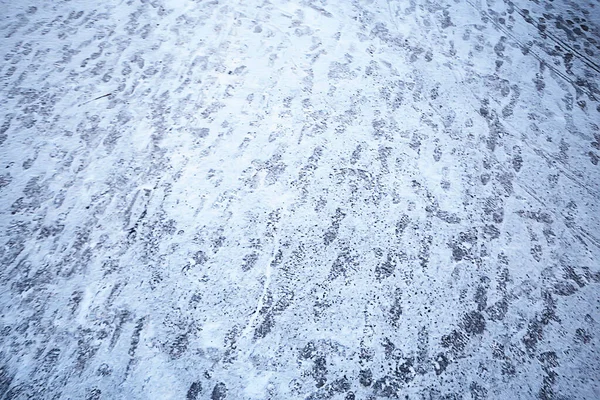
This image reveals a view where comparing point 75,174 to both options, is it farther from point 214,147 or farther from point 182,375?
point 182,375

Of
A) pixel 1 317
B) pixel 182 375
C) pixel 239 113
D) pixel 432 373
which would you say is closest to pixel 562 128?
pixel 432 373

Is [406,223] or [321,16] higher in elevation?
[321,16]

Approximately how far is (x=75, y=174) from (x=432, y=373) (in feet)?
3.63

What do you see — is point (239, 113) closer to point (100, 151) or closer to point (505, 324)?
point (100, 151)

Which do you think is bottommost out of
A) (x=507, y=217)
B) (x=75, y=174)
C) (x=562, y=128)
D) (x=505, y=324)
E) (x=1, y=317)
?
(x=1, y=317)

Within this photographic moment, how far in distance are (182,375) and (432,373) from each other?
1.85 feet

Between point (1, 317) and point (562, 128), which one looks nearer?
point (1, 317)

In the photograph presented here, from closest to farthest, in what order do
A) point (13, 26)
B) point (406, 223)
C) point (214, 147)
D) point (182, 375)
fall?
point (182, 375) → point (406, 223) → point (214, 147) → point (13, 26)

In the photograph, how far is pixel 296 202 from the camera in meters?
1.04

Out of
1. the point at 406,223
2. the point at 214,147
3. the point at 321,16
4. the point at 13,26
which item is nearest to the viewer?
the point at 406,223

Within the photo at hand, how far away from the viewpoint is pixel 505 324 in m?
0.88

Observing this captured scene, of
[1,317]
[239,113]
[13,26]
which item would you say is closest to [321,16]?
[239,113]

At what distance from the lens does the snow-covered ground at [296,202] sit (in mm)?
820

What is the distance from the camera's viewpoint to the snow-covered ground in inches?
32.3
